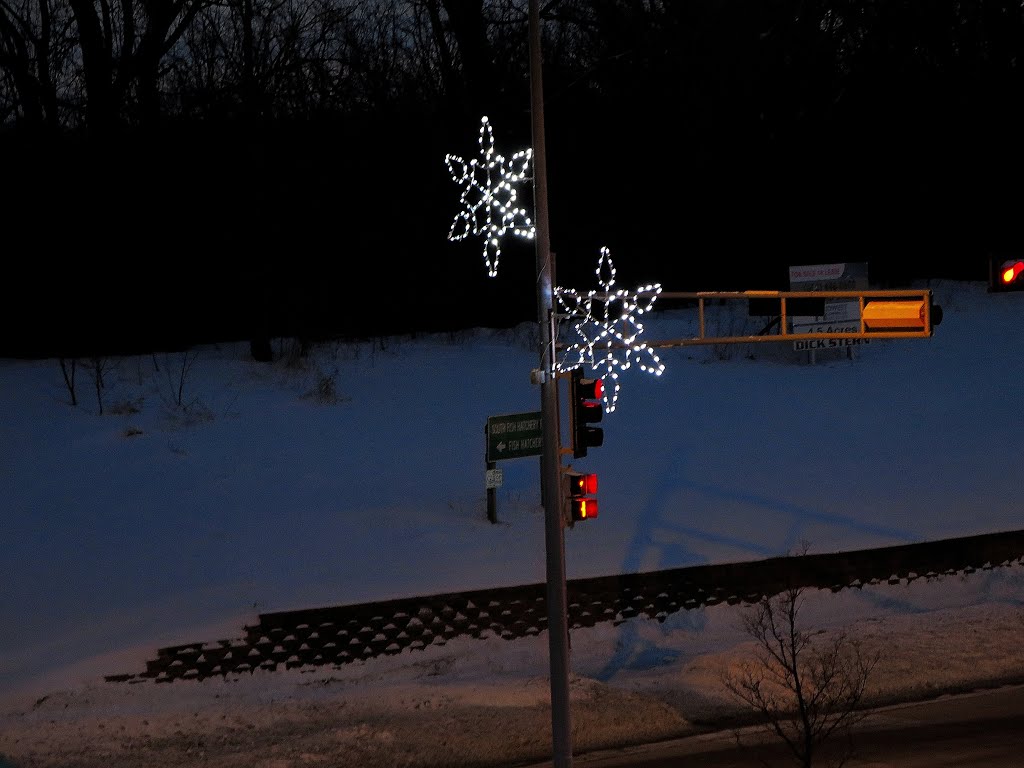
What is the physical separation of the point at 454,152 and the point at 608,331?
75.4 ft

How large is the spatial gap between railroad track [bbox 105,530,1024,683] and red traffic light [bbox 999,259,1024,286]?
313 inches

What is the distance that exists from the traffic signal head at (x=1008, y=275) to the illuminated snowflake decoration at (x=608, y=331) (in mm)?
3463

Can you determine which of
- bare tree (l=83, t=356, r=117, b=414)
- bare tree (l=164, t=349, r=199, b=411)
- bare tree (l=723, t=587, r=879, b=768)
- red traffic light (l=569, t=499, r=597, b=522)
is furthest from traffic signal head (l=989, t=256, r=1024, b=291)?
bare tree (l=83, t=356, r=117, b=414)

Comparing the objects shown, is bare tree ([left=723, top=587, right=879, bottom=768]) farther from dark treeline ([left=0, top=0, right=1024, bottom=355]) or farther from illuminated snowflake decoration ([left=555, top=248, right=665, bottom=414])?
dark treeline ([left=0, top=0, right=1024, bottom=355])

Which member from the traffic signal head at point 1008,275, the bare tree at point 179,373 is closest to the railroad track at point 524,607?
the traffic signal head at point 1008,275

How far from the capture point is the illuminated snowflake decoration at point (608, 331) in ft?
43.4

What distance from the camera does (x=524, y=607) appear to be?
18.1 m

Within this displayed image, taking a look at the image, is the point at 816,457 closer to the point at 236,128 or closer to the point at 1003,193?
the point at 236,128

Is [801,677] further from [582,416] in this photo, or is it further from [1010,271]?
[1010,271]

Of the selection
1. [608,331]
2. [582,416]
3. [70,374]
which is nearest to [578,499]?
[582,416]

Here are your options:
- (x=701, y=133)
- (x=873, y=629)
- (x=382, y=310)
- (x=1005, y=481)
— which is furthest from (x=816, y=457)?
(x=701, y=133)

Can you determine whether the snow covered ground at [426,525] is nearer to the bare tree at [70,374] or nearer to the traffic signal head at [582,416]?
the bare tree at [70,374]

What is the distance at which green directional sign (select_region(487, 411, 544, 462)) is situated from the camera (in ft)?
58.8

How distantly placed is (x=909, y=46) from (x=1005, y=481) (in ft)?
65.3
